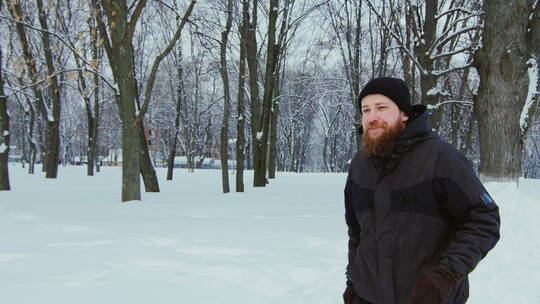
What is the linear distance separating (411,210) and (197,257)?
11.1 ft

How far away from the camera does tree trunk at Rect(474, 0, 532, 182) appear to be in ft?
25.5

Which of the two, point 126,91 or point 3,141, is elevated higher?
point 126,91

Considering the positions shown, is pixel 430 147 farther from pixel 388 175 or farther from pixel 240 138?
pixel 240 138

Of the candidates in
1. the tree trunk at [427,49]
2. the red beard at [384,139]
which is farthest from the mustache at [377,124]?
the tree trunk at [427,49]

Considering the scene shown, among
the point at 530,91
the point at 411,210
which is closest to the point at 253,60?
the point at 530,91

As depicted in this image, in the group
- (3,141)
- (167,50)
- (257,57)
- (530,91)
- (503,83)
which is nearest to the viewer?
(503,83)

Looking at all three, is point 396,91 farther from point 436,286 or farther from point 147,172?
point 147,172

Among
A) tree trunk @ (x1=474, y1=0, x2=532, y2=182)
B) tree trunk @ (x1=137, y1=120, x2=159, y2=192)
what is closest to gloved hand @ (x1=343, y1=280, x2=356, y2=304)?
tree trunk @ (x1=474, y1=0, x2=532, y2=182)

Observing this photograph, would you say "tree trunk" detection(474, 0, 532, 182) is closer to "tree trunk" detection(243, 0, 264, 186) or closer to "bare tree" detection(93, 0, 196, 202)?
"bare tree" detection(93, 0, 196, 202)

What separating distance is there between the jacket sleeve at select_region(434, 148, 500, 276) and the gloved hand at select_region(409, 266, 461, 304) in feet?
0.10

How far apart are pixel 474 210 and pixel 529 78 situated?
24.2 ft

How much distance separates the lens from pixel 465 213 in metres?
1.90

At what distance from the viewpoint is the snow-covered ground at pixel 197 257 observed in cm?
372

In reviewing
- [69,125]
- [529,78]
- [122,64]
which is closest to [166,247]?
[122,64]
